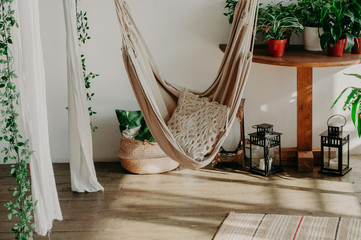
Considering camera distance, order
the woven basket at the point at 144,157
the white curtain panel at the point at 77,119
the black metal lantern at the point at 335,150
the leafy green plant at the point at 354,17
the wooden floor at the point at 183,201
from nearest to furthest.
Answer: the wooden floor at the point at 183,201 → the white curtain panel at the point at 77,119 → the leafy green plant at the point at 354,17 → the black metal lantern at the point at 335,150 → the woven basket at the point at 144,157

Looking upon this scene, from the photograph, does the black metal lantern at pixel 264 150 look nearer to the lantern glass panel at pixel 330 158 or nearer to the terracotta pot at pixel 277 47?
the lantern glass panel at pixel 330 158

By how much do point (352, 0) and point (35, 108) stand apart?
2.17 m

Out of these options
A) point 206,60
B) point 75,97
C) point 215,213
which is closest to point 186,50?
point 206,60

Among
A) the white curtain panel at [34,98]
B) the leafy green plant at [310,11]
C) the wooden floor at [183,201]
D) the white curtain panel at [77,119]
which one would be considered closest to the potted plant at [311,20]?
the leafy green plant at [310,11]

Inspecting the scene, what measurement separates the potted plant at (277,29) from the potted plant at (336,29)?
0.17 m

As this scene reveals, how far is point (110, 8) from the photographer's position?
3877 millimetres

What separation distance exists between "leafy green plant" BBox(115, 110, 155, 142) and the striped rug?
999 millimetres

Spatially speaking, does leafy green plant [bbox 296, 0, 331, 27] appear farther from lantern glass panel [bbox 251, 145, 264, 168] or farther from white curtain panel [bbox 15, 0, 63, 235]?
white curtain panel [bbox 15, 0, 63, 235]

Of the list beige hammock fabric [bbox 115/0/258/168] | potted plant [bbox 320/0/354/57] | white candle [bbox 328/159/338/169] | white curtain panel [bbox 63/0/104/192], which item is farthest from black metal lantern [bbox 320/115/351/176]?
white curtain panel [bbox 63/0/104/192]

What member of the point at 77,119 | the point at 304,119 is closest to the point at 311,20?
the point at 304,119

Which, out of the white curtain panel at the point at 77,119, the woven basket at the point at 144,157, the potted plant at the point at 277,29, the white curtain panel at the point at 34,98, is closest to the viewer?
the white curtain panel at the point at 34,98

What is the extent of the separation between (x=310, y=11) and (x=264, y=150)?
3.15 ft

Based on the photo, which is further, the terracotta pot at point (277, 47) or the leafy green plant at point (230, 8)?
the leafy green plant at point (230, 8)

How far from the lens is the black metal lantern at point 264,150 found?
3.76 m
